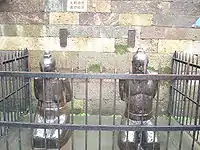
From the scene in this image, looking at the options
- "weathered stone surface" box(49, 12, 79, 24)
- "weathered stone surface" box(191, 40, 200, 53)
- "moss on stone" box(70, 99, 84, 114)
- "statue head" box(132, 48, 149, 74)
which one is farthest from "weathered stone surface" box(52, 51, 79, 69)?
"weathered stone surface" box(191, 40, 200, 53)

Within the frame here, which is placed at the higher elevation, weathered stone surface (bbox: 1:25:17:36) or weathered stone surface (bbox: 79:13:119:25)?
weathered stone surface (bbox: 79:13:119:25)

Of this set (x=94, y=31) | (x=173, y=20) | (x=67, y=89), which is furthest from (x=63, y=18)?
(x=173, y=20)

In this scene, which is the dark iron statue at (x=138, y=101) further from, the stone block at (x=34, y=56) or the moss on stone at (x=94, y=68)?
the stone block at (x=34, y=56)

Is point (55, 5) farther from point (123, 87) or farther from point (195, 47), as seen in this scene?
point (195, 47)

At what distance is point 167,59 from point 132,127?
2.57 m

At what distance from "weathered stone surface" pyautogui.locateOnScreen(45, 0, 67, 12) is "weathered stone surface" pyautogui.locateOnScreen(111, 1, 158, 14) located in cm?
88

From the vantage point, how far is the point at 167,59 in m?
5.20

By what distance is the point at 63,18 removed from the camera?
201 inches

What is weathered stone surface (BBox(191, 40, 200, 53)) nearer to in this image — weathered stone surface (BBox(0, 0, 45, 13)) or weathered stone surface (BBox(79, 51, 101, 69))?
weathered stone surface (BBox(79, 51, 101, 69))

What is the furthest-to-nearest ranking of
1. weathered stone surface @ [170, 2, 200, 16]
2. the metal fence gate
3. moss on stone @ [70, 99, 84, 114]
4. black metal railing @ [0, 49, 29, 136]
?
moss on stone @ [70, 99, 84, 114] < weathered stone surface @ [170, 2, 200, 16] < black metal railing @ [0, 49, 29, 136] < the metal fence gate

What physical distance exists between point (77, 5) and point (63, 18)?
1.13 ft

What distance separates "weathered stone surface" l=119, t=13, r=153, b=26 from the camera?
5062 millimetres

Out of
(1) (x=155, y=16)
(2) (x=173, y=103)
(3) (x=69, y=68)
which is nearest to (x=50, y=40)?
(3) (x=69, y=68)

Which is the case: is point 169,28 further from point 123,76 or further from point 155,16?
point 123,76
